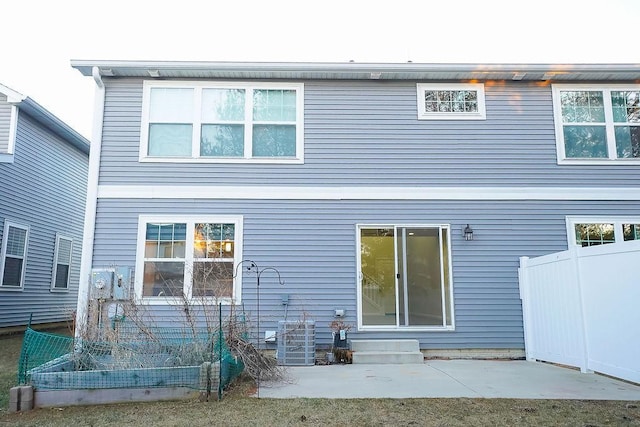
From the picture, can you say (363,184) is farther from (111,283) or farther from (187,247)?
(111,283)

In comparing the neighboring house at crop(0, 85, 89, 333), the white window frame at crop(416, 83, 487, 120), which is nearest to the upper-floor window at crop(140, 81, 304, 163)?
the white window frame at crop(416, 83, 487, 120)

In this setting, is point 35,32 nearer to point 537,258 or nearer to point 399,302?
point 399,302

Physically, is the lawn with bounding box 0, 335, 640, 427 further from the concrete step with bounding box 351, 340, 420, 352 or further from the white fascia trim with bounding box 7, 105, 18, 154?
the white fascia trim with bounding box 7, 105, 18, 154

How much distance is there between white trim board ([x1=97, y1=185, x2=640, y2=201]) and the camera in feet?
27.4

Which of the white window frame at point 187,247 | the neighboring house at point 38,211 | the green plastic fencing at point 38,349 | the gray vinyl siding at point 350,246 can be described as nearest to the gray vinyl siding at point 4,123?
the neighboring house at point 38,211

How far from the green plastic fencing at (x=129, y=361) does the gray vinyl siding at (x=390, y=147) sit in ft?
10.3

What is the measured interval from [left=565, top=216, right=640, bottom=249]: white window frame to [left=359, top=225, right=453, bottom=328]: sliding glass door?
2107 mm

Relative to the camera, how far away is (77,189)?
47.2 ft

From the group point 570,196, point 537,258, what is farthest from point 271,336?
point 570,196

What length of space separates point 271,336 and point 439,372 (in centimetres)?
271

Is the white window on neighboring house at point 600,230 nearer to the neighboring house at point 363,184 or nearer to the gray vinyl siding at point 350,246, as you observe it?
the neighboring house at point 363,184

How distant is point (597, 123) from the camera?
8.70 m

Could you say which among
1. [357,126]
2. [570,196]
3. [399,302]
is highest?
[357,126]

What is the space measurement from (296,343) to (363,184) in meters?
2.90
